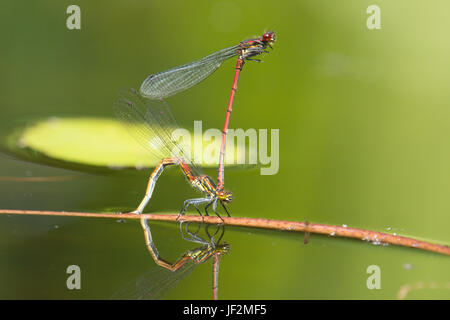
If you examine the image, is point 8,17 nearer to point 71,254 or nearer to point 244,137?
point 244,137

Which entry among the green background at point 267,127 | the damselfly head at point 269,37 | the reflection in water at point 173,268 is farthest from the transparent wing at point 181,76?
the reflection in water at point 173,268

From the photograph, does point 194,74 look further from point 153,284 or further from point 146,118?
point 153,284

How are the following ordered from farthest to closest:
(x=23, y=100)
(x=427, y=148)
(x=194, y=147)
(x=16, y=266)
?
(x=23, y=100) → (x=194, y=147) → (x=427, y=148) → (x=16, y=266)

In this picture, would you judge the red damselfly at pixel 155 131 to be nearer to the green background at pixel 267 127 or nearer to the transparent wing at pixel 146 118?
the transparent wing at pixel 146 118

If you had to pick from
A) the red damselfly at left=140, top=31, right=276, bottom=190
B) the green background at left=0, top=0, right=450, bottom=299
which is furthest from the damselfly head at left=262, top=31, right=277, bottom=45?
the green background at left=0, top=0, right=450, bottom=299

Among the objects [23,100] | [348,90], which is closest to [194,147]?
[348,90]

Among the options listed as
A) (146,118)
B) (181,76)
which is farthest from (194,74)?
(146,118)

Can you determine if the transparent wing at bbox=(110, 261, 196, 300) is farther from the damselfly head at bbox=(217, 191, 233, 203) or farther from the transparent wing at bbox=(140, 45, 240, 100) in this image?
the transparent wing at bbox=(140, 45, 240, 100)
